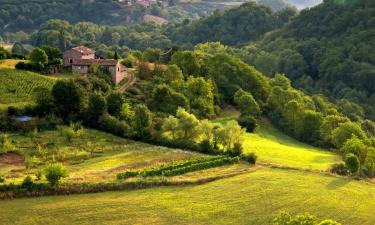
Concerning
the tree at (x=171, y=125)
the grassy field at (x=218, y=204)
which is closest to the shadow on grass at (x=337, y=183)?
the grassy field at (x=218, y=204)

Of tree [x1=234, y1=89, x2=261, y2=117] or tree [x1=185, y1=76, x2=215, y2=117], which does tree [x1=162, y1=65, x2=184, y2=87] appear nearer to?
tree [x1=185, y1=76, x2=215, y2=117]

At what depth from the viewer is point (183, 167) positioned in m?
52.9

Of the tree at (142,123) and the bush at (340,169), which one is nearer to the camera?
the bush at (340,169)

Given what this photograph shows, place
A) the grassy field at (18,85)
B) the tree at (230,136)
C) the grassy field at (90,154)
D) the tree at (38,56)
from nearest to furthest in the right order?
1. the grassy field at (90,154)
2. the tree at (230,136)
3. the grassy field at (18,85)
4. the tree at (38,56)

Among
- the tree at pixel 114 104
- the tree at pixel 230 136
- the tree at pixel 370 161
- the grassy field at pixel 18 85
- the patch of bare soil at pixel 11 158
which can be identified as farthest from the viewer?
the tree at pixel 114 104

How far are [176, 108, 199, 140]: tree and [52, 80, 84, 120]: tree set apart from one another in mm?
13369

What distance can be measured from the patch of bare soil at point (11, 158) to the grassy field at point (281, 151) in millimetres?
26335

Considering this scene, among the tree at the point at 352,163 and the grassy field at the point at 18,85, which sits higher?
the grassy field at the point at 18,85

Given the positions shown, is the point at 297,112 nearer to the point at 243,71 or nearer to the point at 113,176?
the point at 243,71

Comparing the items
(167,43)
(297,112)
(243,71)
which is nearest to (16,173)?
(297,112)

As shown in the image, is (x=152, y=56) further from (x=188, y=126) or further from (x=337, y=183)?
(x=337, y=183)

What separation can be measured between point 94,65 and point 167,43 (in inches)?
4141

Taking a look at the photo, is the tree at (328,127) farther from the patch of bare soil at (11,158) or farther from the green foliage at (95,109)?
the patch of bare soil at (11,158)

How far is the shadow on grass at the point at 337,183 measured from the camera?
52.4m
